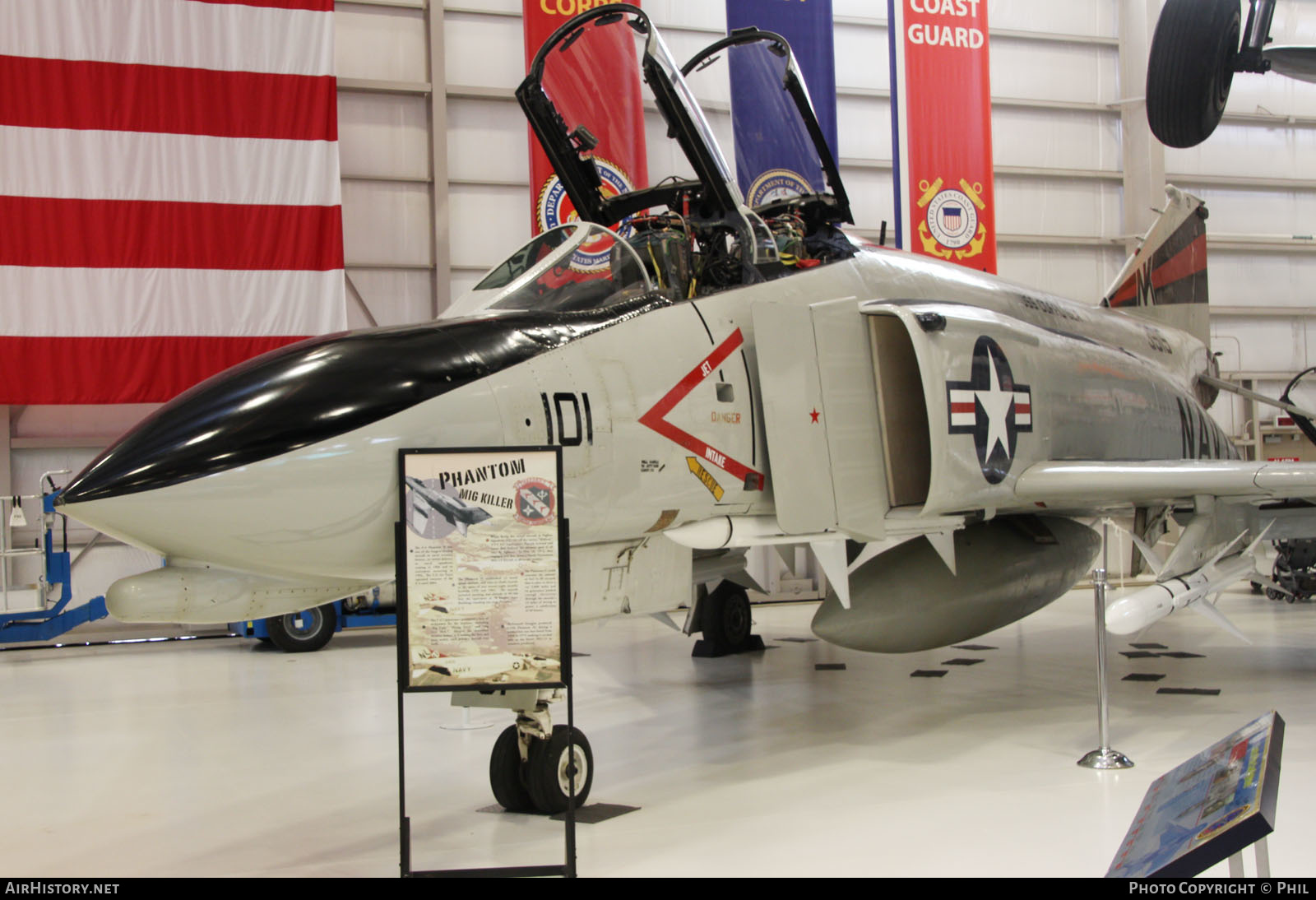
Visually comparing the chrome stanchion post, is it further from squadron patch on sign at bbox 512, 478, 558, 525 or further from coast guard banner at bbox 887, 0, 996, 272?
coast guard banner at bbox 887, 0, 996, 272

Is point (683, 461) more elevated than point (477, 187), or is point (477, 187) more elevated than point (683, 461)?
point (477, 187)

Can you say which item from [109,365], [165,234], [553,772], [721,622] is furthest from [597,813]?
[165,234]

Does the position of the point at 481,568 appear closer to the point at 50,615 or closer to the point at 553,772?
the point at 553,772

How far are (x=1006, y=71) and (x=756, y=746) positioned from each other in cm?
1281

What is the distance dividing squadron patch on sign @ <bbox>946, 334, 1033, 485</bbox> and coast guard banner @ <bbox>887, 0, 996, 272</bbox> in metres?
7.07

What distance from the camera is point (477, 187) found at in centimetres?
1295

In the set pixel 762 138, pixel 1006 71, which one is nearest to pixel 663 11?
pixel 762 138

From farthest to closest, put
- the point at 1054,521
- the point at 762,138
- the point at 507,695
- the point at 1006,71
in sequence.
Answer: the point at 1006,71
the point at 762,138
the point at 1054,521
the point at 507,695

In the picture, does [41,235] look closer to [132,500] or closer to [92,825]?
[92,825]

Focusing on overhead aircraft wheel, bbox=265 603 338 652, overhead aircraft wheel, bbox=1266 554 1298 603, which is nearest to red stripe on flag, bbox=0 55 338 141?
overhead aircraft wheel, bbox=265 603 338 652

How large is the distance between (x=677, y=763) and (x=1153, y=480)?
2.84 metres

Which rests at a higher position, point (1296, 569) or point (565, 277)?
point (565, 277)

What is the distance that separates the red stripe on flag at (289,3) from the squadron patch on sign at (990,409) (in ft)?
29.1

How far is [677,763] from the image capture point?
5242mm
